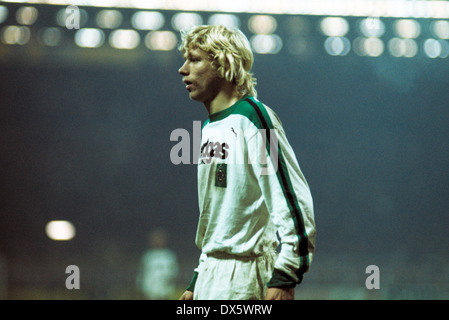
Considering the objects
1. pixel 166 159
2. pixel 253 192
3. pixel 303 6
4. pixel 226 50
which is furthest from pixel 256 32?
pixel 253 192

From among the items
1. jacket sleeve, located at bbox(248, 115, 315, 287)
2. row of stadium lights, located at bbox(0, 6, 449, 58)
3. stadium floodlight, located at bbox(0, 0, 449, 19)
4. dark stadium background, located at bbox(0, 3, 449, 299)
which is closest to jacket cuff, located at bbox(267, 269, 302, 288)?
jacket sleeve, located at bbox(248, 115, 315, 287)

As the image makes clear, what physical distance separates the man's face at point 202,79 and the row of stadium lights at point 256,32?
19.9 feet

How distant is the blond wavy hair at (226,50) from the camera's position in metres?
1.77

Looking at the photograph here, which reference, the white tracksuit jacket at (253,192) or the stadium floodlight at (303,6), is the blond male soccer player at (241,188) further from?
the stadium floodlight at (303,6)

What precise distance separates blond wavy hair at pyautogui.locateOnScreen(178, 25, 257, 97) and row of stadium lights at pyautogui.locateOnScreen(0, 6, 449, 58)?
6.01 m

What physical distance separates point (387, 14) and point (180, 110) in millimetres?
5487

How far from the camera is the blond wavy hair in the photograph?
1.77 meters

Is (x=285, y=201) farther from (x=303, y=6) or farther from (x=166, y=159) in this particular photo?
(x=166, y=159)

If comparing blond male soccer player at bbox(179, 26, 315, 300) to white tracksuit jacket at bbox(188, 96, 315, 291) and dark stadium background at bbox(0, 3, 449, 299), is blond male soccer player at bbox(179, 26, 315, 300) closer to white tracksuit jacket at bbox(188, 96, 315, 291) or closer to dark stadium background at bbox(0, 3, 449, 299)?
white tracksuit jacket at bbox(188, 96, 315, 291)

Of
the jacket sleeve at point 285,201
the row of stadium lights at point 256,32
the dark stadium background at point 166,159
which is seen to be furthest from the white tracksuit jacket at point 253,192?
the dark stadium background at point 166,159

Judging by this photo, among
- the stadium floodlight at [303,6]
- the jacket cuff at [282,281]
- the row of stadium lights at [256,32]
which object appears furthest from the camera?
the row of stadium lights at [256,32]

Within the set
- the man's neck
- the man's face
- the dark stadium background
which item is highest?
the dark stadium background

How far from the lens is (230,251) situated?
1619mm

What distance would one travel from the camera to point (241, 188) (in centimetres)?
162
